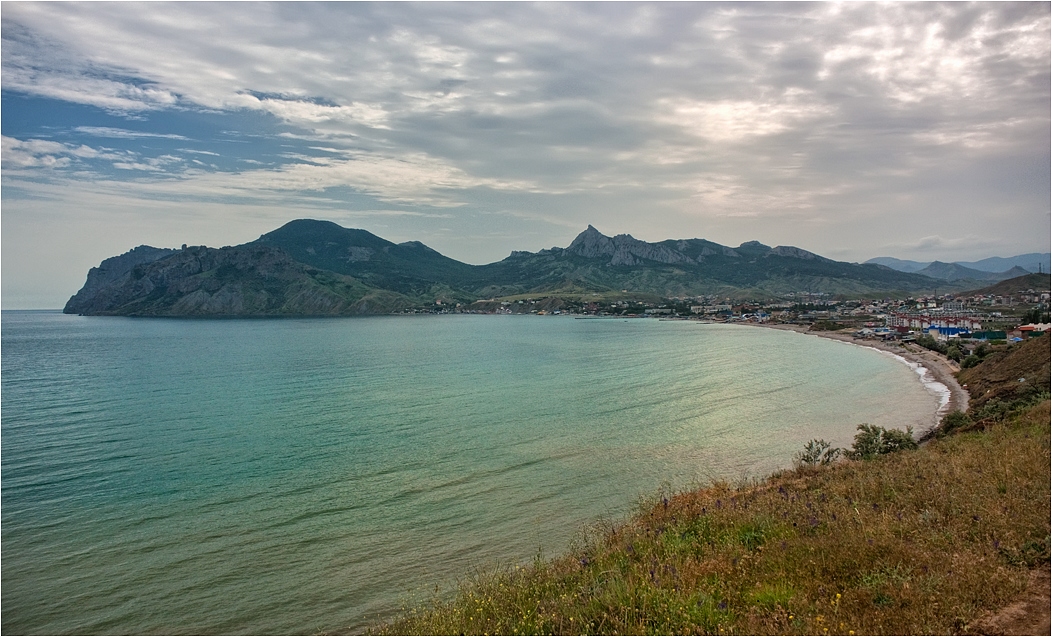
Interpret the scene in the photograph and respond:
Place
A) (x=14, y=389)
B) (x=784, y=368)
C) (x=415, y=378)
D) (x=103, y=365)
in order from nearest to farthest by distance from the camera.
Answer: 1. (x=14, y=389)
2. (x=415, y=378)
3. (x=784, y=368)
4. (x=103, y=365)

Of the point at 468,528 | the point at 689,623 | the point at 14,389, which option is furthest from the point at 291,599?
the point at 14,389

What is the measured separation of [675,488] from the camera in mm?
27594

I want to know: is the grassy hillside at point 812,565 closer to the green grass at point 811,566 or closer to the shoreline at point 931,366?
the green grass at point 811,566

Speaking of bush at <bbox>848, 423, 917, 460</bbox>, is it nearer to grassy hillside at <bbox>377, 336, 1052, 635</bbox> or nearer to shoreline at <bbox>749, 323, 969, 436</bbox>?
grassy hillside at <bbox>377, 336, 1052, 635</bbox>

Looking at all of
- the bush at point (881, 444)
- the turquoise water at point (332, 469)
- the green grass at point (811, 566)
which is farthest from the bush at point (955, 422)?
the green grass at point (811, 566)

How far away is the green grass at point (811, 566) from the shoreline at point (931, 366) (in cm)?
2603

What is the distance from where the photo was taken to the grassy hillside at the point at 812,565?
8.49 meters

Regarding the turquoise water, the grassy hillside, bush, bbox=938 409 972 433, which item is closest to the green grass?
the grassy hillside

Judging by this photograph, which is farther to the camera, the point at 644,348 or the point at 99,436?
the point at 644,348

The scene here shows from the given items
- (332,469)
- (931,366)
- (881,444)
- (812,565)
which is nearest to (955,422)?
(881,444)

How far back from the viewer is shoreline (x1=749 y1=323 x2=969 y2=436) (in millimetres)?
47938

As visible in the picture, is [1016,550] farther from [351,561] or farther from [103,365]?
[103,365]

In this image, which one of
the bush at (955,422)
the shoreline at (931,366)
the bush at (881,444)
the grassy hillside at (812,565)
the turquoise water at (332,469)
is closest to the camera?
the grassy hillside at (812,565)

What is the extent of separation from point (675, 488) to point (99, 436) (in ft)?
129
